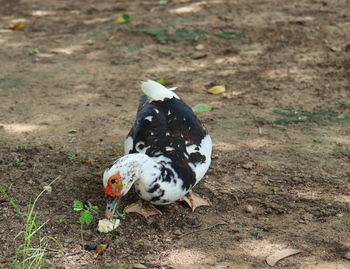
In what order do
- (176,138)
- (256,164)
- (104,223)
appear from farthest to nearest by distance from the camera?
1. (256,164)
2. (176,138)
3. (104,223)

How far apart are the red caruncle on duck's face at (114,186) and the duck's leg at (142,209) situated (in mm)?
314

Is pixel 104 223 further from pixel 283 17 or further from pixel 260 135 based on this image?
pixel 283 17

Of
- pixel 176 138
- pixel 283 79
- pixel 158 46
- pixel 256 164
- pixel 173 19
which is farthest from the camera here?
pixel 173 19

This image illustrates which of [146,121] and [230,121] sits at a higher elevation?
[146,121]

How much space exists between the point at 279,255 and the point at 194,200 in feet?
2.65

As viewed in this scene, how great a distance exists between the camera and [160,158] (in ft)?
13.3

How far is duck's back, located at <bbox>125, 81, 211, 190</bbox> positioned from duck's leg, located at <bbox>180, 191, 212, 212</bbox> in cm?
18

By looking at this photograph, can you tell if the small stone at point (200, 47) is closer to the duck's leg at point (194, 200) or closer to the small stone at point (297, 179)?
the small stone at point (297, 179)

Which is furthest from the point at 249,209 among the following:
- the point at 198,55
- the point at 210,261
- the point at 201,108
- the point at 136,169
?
the point at 198,55

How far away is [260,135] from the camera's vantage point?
529 centimetres

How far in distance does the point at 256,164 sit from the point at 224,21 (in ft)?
11.2

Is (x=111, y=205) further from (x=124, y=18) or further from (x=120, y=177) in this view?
(x=124, y=18)

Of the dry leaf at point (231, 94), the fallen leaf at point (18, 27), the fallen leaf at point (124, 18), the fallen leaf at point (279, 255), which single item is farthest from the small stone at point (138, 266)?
the fallen leaf at point (18, 27)

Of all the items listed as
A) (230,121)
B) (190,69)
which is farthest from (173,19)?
(230,121)
